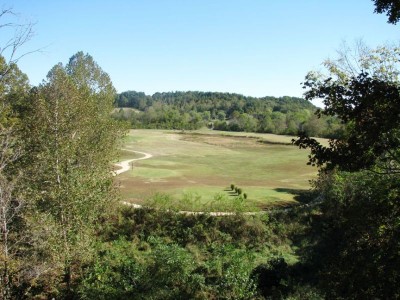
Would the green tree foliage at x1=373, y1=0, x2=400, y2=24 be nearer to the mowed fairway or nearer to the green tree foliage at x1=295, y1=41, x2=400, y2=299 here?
the green tree foliage at x1=295, y1=41, x2=400, y2=299

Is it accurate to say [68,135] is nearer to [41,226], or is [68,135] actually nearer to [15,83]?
[41,226]

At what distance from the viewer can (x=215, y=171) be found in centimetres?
5781

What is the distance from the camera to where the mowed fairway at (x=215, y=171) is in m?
39.9

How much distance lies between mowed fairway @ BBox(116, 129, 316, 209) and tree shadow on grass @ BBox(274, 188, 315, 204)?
0.48 feet

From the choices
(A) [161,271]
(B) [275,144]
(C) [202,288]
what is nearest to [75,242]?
(A) [161,271]

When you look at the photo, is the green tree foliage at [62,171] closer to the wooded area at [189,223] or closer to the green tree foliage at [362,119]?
the wooded area at [189,223]

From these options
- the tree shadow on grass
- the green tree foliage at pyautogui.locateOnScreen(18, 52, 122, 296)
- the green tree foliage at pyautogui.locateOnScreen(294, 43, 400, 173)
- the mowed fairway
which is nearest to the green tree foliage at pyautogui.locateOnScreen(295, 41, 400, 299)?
the green tree foliage at pyautogui.locateOnScreen(294, 43, 400, 173)

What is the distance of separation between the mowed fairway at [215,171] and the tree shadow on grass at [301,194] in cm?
15

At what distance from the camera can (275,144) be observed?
99125 millimetres

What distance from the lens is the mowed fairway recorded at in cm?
3994

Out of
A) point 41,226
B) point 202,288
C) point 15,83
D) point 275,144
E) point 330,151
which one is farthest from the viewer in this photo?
point 275,144

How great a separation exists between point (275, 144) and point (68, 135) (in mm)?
81276

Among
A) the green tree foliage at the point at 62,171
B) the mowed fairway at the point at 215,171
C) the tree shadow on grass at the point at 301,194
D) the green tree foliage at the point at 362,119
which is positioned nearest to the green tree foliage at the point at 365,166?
the green tree foliage at the point at 362,119

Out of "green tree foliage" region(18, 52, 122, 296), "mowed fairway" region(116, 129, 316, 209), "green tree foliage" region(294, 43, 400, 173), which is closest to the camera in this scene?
"green tree foliage" region(294, 43, 400, 173)
